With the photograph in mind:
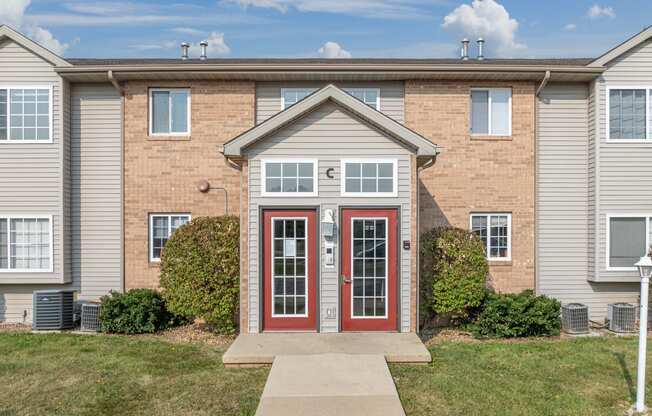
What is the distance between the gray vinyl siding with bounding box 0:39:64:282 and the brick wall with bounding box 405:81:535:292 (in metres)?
8.39

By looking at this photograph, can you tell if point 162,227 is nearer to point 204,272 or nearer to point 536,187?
point 204,272

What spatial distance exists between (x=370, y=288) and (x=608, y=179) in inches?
254

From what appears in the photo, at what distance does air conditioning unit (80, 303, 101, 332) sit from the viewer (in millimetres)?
9637

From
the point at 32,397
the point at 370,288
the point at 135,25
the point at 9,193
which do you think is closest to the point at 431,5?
the point at 135,25

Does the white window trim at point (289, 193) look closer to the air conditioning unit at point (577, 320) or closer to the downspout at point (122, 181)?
the downspout at point (122, 181)

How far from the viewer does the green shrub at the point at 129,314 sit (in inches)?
373

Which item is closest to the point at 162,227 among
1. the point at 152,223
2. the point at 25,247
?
the point at 152,223

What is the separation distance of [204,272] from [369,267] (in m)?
3.32

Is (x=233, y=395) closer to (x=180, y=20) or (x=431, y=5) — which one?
(x=180, y=20)

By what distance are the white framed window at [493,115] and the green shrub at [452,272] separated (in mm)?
2984

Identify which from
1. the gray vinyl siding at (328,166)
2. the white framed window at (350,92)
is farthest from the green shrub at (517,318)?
the white framed window at (350,92)

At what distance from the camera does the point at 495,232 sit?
424 inches

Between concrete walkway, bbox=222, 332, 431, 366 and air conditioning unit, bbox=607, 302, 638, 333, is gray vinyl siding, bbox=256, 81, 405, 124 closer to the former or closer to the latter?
concrete walkway, bbox=222, 332, 431, 366

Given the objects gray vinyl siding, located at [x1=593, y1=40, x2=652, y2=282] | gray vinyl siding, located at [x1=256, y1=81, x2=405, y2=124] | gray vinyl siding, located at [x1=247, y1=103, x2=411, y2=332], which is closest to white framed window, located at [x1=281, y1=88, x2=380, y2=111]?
gray vinyl siding, located at [x1=256, y1=81, x2=405, y2=124]
